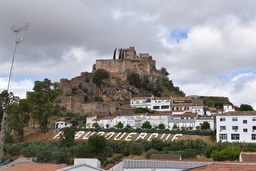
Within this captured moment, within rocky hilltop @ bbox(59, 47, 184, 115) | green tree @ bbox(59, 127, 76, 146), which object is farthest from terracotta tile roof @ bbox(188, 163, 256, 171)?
rocky hilltop @ bbox(59, 47, 184, 115)

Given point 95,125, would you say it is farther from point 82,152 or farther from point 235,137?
point 235,137

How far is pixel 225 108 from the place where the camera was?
278 ft

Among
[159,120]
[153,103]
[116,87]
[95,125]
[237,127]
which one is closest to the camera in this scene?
[237,127]

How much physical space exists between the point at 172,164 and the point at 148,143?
33770 mm

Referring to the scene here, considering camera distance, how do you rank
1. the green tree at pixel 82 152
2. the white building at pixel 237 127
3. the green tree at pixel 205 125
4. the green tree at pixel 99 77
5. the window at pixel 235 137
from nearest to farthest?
1. the green tree at pixel 82 152
2. the white building at pixel 237 127
3. the window at pixel 235 137
4. the green tree at pixel 205 125
5. the green tree at pixel 99 77

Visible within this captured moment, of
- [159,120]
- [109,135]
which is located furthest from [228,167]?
[159,120]

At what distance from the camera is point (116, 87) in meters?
97.1

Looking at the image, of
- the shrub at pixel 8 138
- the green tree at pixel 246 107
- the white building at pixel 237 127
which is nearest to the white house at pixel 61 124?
the shrub at pixel 8 138

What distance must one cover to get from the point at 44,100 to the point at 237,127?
3334 cm

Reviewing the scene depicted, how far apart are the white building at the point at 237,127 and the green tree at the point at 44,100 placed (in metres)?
27.8

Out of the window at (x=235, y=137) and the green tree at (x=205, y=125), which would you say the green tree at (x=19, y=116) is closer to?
the green tree at (x=205, y=125)

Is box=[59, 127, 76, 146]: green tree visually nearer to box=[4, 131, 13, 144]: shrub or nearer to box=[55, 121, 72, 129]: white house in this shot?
box=[4, 131, 13, 144]: shrub

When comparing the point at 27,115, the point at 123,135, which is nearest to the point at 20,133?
the point at 27,115

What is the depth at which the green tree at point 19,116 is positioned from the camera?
60153 mm
